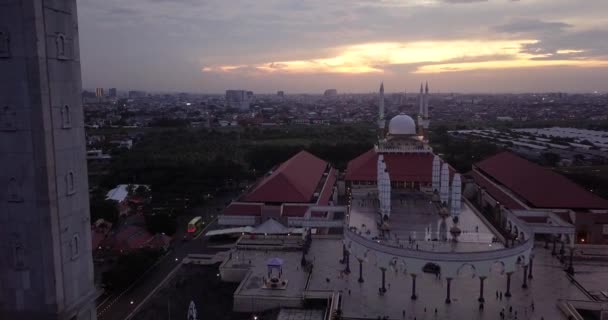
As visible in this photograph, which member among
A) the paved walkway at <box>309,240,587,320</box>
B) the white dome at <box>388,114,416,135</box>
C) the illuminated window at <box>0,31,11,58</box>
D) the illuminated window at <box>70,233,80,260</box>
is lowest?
the paved walkway at <box>309,240,587,320</box>

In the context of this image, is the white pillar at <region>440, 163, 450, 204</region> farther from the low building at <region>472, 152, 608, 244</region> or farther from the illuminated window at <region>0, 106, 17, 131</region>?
the illuminated window at <region>0, 106, 17, 131</region>

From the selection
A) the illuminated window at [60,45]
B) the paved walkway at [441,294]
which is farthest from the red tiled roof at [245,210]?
the illuminated window at [60,45]

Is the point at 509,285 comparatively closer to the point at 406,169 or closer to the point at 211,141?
the point at 406,169

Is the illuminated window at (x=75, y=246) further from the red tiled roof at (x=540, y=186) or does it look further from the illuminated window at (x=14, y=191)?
the red tiled roof at (x=540, y=186)

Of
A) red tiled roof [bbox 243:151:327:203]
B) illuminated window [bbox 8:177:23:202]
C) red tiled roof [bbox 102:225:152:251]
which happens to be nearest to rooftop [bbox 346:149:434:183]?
red tiled roof [bbox 243:151:327:203]

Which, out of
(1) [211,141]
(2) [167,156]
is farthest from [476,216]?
(1) [211,141]

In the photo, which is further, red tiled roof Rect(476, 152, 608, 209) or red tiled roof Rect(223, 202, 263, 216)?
red tiled roof Rect(223, 202, 263, 216)

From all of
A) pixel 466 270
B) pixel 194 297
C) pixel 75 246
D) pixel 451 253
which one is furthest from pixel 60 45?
pixel 466 270
